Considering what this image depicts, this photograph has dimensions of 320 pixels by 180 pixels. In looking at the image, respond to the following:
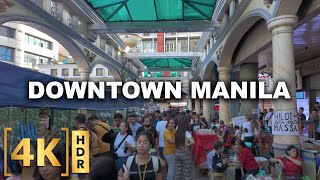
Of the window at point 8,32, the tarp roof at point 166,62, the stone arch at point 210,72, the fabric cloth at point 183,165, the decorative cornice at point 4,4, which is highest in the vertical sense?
the window at point 8,32

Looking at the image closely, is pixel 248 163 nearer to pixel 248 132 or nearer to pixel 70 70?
pixel 248 132

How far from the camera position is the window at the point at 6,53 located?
38.8m

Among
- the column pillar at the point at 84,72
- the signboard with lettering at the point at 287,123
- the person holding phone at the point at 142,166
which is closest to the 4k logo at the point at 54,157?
the person holding phone at the point at 142,166

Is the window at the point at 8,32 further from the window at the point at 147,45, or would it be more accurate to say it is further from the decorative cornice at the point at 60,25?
the decorative cornice at the point at 60,25

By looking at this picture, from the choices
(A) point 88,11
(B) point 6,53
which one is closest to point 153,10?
(A) point 88,11

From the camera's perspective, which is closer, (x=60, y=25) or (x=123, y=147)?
(x=123, y=147)

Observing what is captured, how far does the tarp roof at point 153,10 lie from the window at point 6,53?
1245 inches

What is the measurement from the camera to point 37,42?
163ft

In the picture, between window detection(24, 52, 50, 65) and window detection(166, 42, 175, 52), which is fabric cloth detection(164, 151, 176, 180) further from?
window detection(24, 52, 50, 65)

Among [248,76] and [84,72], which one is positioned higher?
[84,72]

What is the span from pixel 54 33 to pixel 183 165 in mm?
7118

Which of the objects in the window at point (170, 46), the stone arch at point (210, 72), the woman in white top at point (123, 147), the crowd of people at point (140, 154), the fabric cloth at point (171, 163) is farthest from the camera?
the window at point (170, 46)

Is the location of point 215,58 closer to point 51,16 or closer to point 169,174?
point 51,16

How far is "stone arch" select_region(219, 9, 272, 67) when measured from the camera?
7.49 metres
